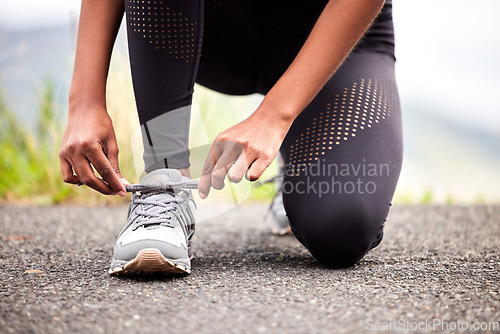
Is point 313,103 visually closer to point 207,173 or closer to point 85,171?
point 207,173

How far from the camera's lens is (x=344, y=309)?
2.58ft

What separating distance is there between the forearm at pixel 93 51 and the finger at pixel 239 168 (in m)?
0.38

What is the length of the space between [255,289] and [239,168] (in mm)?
243

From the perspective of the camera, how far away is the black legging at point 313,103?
1067 mm

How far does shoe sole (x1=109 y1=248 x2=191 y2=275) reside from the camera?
35.7 inches

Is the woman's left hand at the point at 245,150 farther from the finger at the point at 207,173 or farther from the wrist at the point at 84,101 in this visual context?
the wrist at the point at 84,101

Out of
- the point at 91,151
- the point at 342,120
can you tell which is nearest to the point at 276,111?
the point at 342,120

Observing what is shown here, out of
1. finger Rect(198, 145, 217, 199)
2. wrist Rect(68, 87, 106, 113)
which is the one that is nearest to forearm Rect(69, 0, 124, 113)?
wrist Rect(68, 87, 106, 113)

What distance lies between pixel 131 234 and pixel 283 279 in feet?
1.11

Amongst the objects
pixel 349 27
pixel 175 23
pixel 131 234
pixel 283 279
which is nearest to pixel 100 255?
pixel 131 234

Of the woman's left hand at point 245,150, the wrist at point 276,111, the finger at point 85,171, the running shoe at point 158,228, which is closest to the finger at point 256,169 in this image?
the woman's left hand at point 245,150

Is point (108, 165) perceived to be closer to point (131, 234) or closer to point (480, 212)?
point (131, 234)

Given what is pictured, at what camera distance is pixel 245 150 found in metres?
0.90

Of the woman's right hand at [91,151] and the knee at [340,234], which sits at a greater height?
the woman's right hand at [91,151]
